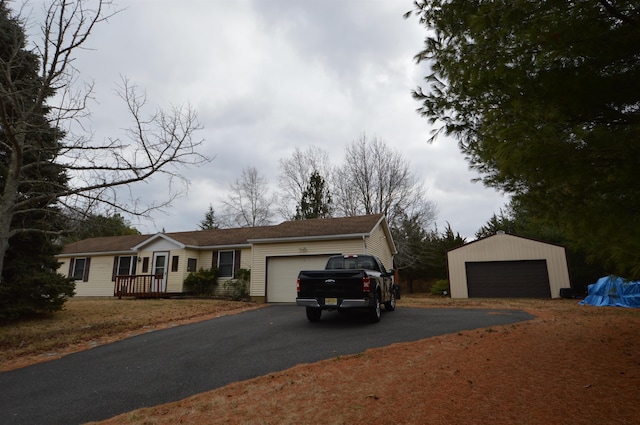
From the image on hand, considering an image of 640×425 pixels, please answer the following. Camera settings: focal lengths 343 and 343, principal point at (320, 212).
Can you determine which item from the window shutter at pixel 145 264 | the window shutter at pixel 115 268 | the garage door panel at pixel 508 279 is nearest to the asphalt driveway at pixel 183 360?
the garage door panel at pixel 508 279

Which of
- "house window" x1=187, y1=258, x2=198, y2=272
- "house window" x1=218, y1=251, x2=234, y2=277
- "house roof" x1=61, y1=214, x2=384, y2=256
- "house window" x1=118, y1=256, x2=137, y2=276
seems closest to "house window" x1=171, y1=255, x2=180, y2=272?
"house window" x1=187, y1=258, x2=198, y2=272

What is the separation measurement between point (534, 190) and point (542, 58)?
1.58 metres

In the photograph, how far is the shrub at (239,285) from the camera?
55.2ft

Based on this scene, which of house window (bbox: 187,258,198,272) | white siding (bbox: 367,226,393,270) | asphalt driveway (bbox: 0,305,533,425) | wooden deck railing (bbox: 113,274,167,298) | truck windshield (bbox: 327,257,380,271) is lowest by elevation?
asphalt driveway (bbox: 0,305,533,425)

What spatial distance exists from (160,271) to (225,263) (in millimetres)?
3589

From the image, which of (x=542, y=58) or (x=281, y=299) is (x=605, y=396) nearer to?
(x=542, y=58)

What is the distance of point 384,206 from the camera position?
27.6m

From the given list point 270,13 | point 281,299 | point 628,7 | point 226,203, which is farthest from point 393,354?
point 226,203

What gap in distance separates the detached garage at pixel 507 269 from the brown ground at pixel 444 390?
14.7m

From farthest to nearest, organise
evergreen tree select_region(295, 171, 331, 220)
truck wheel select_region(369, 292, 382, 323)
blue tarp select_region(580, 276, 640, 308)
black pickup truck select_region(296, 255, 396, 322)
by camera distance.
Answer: evergreen tree select_region(295, 171, 331, 220), blue tarp select_region(580, 276, 640, 308), truck wheel select_region(369, 292, 382, 323), black pickup truck select_region(296, 255, 396, 322)

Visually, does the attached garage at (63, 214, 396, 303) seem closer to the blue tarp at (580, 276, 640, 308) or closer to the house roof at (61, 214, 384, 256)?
the house roof at (61, 214, 384, 256)

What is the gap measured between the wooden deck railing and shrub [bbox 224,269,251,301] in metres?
3.45

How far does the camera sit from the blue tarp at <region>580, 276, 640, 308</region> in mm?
13438

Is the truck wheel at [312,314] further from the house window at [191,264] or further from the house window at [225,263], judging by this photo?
the house window at [191,264]
